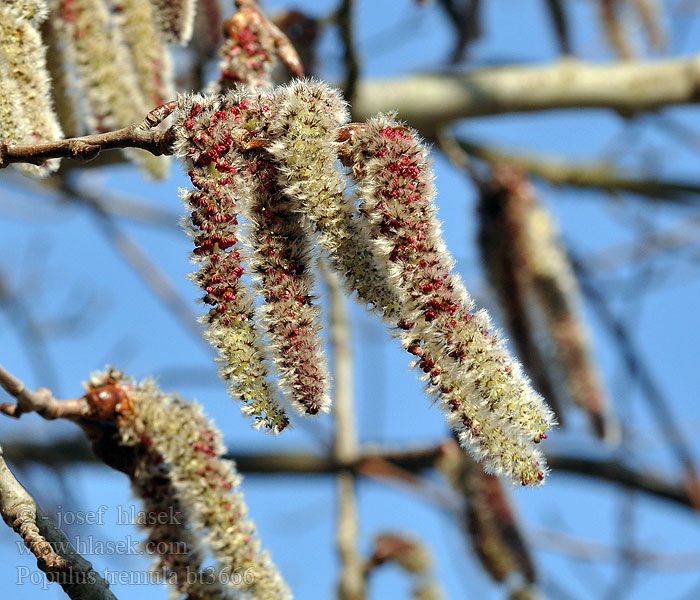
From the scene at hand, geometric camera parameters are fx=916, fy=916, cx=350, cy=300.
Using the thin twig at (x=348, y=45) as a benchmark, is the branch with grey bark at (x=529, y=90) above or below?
below

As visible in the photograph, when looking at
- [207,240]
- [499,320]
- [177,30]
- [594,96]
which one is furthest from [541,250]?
[207,240]

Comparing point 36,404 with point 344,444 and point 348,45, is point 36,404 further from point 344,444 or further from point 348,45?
point 344,444

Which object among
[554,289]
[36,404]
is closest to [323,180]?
[36,404]

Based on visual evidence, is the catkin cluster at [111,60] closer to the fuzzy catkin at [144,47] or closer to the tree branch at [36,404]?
the fuzzy catkin at [144,47]

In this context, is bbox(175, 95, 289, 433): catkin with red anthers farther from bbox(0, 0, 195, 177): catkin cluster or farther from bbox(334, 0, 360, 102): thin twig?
bbox(334, 0, 360, 102): thin twig

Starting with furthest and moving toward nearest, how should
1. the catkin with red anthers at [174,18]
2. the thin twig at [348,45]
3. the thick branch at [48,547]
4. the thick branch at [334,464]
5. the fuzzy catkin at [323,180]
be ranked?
the thick branch at [334,464] → the thin twig at [348,45] → the catkin with red anthers at [174,18] → the thick branch at [48,547] → the fuzzy catkin at [323,180]

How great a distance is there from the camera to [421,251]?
1284 millimetres

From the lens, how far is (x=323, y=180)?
4.19ft

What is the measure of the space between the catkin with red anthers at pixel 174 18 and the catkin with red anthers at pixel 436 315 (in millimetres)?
774

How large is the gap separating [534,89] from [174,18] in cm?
213

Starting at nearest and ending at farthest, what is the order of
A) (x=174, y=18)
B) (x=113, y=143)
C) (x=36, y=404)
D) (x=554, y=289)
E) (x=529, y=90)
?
1. (x=113, y=143)
2. (x=36, y=404)
3. (x=174, y=18)
4. (x=554, y=289)
5. (x=529, y=90)

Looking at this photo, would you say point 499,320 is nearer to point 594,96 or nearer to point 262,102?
point 594,96

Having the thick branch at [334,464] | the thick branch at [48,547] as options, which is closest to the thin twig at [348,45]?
the thick branch at [334,464]

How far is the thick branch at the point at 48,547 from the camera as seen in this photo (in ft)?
4.59
